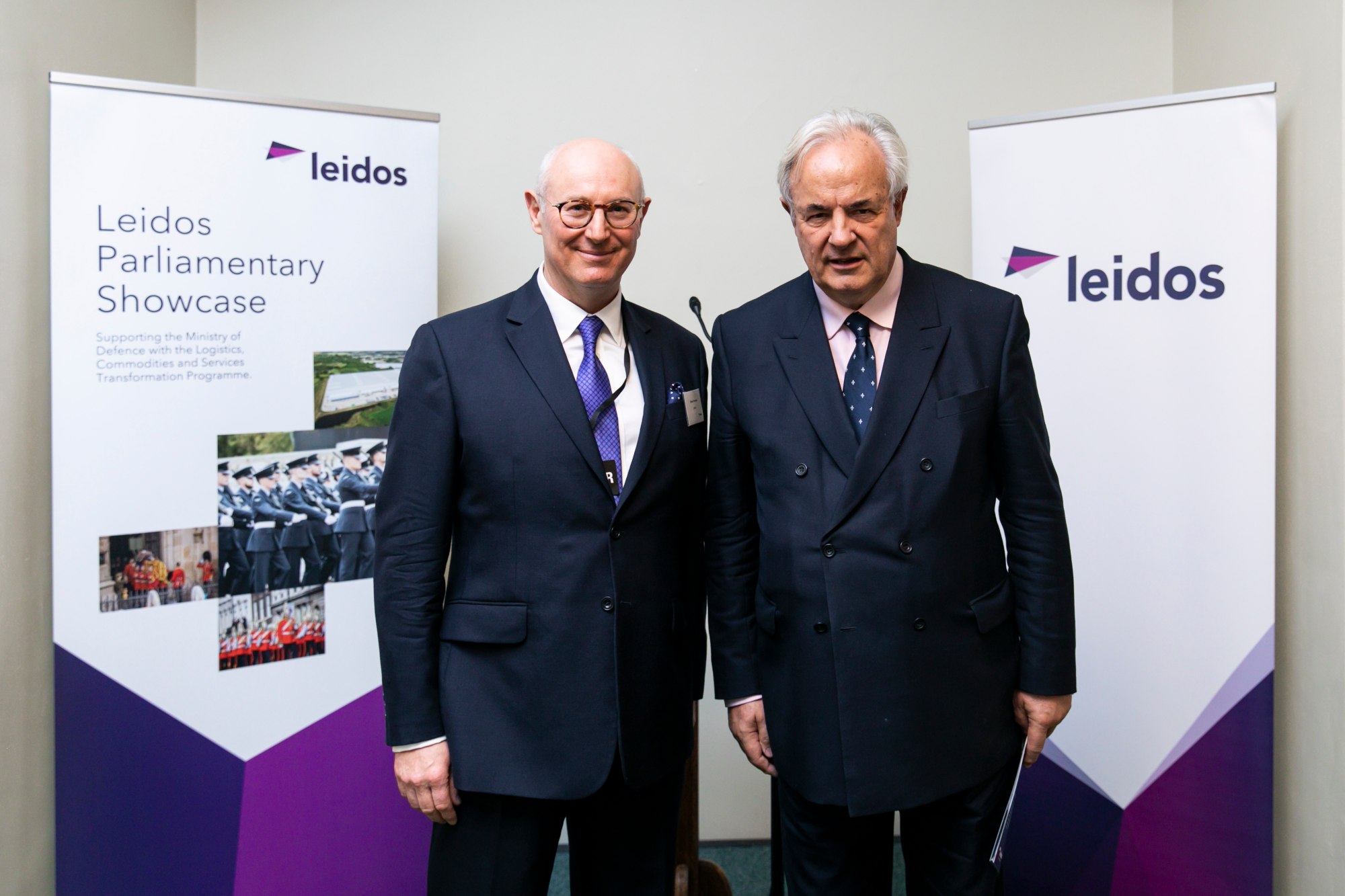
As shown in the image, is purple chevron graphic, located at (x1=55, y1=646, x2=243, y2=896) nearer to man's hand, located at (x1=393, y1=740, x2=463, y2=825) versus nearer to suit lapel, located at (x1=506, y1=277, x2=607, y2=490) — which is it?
man's hand, located at (x1=393, y1=740, x2=463, y2=825)

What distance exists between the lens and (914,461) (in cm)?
144

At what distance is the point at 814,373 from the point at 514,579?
61 centimetres

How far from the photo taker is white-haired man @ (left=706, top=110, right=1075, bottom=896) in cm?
144

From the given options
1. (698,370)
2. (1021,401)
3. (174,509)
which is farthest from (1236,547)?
(174,509)

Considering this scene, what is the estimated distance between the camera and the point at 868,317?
155 cm

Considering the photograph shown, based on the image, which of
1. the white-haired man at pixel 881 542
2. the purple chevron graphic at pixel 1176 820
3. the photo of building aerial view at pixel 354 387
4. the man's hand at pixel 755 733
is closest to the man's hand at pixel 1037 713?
the white-haired man at pixel 881 542

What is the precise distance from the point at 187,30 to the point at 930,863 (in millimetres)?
2884

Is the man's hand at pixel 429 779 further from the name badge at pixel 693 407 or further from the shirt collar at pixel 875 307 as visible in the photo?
the shirt collar at pixel 875 307

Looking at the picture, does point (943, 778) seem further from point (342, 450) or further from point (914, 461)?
point (342, 450)

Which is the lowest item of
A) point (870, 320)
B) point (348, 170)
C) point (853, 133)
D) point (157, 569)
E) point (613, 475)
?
point (157, 569)

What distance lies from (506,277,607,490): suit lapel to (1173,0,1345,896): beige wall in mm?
1661

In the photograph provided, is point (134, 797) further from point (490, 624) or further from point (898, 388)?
point (898, 388)

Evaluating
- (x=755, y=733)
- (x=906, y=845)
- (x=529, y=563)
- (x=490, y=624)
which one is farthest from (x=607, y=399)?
(x=906, y=845)

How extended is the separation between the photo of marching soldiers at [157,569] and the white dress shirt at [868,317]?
155 cm
